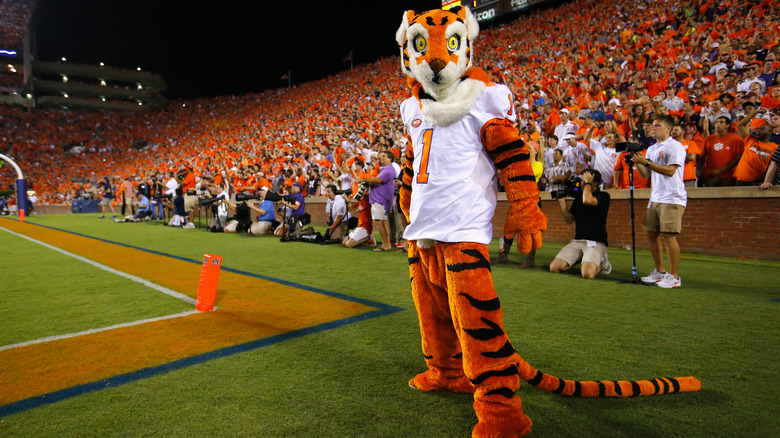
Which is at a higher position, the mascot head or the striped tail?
the mascot head

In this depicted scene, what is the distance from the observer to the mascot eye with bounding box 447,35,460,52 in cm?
205

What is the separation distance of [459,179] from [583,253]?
417cm

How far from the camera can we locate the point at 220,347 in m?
2.87

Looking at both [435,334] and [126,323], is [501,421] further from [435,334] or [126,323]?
[126,323]

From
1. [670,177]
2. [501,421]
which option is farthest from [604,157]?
[501,421]

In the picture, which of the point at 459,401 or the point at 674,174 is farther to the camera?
the point at 674,174

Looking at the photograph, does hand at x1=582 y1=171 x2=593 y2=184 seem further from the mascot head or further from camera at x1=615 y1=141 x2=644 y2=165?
the mascot head

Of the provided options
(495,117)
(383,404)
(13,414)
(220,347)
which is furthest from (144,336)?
(495,117)

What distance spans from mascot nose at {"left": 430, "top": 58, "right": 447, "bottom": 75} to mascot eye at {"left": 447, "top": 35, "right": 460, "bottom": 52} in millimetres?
100

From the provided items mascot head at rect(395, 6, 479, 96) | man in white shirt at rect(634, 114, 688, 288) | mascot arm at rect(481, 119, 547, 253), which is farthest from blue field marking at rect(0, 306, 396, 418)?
man in white shirt at rect(634, 114, 688, 288)

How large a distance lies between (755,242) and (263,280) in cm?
719

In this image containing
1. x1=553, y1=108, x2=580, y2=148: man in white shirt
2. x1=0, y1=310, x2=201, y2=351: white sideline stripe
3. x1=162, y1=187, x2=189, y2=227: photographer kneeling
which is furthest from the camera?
x1=162, y1=187, x2=189, y2=227: photographer kneeling

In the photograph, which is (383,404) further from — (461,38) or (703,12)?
(703,12)

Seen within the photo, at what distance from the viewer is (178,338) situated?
3.04m
